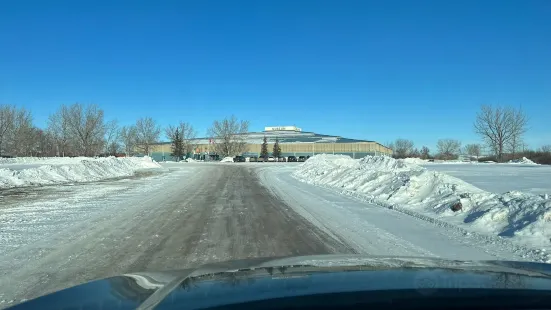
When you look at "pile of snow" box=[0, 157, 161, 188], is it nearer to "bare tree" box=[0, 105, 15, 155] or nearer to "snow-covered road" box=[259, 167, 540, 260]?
"snow-covered road" box=[259, 167, 540, 260]

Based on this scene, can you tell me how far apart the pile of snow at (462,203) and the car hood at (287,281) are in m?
5.50

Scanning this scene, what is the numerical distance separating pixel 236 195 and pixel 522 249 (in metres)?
12.1

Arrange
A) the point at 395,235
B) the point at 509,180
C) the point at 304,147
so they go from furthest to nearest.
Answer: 1. the point at 304,147
2. the point at 509,180
3. the point at 395,235

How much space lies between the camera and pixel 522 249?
7676 mm

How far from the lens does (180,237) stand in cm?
895

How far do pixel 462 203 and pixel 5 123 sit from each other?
9086cm

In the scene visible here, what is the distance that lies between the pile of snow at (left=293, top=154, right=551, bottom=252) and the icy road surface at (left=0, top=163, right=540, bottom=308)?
2.65ft

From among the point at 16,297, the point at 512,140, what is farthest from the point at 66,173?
the point at 512,140

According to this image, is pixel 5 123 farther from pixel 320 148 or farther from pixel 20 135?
pixel 320 148

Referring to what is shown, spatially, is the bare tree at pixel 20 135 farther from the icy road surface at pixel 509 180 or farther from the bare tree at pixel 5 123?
the icy road surface at pixel 509 180

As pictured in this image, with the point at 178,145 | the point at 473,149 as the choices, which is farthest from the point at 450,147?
the point at 178,145

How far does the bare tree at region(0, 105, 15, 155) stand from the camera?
83938 millimetres

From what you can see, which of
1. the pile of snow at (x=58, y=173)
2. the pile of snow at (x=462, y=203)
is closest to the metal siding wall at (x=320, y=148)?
the pile of snow at (x=58, y=173)

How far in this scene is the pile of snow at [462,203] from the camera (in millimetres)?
8875
